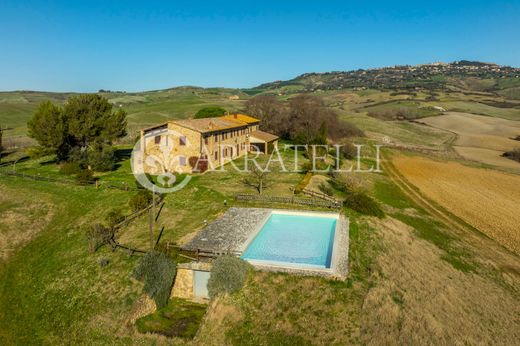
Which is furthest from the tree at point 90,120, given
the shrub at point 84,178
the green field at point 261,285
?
the green field at point 261,285

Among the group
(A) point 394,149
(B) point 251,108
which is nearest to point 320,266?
(A) point 394,149

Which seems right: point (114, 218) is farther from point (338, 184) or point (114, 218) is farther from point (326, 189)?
point (338, 184)

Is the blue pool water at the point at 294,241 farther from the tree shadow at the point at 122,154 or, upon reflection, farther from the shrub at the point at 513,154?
the shrub at the point at 513,154

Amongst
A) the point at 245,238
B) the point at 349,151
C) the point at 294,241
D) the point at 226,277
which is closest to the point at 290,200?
the point at 294,241

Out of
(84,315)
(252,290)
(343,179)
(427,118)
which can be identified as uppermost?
(427,118)

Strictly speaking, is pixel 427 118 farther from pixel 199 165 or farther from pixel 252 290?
pixel 252 290

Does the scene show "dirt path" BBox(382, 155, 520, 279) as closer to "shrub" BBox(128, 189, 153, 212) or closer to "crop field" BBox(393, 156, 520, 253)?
"crop field" BBox(393, 156, 520, 253)
